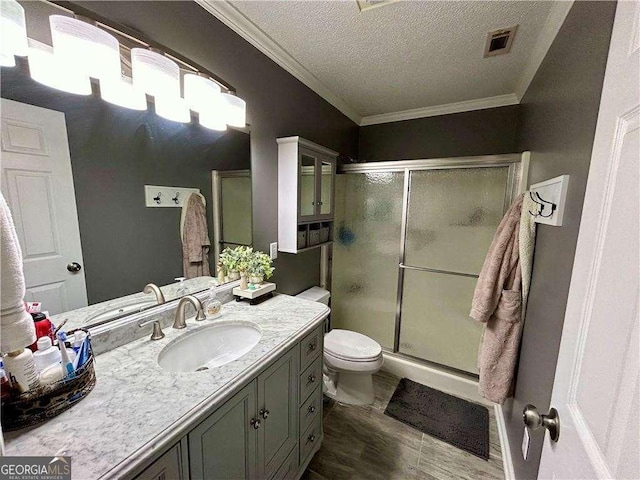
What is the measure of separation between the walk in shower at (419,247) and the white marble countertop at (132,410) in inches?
58.8

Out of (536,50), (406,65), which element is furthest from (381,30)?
(536,50)

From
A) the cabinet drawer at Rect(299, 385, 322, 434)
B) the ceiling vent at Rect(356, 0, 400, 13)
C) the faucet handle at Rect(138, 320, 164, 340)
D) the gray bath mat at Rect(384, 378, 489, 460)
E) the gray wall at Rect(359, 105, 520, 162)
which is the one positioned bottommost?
the gray bath mat at Rect(384, 378, 489, 460)

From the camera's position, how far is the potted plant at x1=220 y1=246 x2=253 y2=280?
4.92ft

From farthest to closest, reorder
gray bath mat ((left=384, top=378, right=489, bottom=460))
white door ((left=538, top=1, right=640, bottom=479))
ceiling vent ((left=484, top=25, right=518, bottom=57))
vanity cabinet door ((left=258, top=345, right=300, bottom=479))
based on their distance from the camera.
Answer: gray bath mat ((left=384, top=378, right=489, bottom=460))
ceiling vent ((left=484, top=25, right=518, bottom=57))
vanity cabinet door ((left=258, top=345, right=300, bottom=479))
white door ((left=538, top=1, right=640, bottom=479))

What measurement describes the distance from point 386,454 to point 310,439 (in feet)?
1.72

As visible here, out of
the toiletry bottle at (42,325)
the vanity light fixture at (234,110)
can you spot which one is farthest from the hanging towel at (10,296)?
the vanity light fixture at (234,110)

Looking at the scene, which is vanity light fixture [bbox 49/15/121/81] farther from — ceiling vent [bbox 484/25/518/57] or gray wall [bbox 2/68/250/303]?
ceiling vent [bbox 484/25/518/57]

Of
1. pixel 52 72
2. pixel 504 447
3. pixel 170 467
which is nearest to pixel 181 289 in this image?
pixel 170 467

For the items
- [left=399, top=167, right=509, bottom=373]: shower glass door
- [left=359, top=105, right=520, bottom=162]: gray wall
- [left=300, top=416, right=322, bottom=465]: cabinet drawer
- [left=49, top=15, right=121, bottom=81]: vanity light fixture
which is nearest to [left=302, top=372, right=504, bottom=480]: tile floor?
[left=300, top=416, right=322, bottom=465]: cabinet drawer

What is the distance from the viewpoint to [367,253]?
2.47 meters

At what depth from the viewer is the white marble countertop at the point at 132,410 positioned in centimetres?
59

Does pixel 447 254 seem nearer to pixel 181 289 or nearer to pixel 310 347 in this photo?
pixel 310 347

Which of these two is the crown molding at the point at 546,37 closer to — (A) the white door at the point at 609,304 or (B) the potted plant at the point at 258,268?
(A) the white door at the point at 609,304

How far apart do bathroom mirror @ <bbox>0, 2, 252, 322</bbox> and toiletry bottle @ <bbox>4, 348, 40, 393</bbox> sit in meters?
0.29
